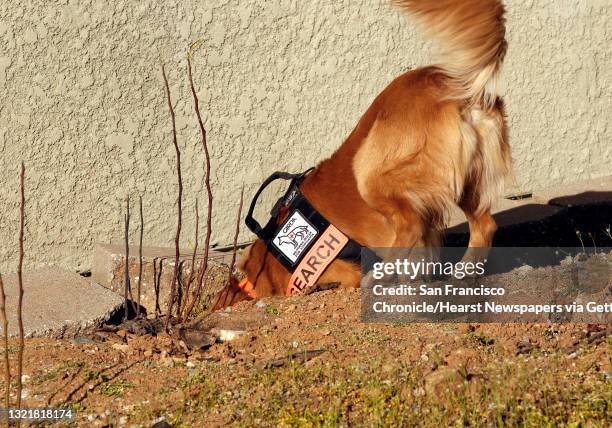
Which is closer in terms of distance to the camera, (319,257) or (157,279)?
(319,257)

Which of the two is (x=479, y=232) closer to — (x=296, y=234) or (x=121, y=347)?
(x=296, y=234)

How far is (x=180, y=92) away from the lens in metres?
5.19

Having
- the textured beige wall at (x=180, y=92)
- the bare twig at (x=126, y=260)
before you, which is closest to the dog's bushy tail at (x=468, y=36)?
the textured beige wall at (x=180, y=92)

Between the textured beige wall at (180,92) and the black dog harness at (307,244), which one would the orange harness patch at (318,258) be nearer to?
the black dog harness at (307,244)

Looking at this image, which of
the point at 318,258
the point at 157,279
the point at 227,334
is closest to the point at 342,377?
the point at 227,334

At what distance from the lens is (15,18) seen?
4797 millimetres

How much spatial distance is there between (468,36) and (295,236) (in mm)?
1352

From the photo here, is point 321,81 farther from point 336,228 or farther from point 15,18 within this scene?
point 15,18

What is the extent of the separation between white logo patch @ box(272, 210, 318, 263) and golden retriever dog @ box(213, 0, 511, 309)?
0.36ft

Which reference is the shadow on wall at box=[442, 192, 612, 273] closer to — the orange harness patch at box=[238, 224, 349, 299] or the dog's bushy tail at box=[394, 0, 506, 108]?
the orange harness patch at box=[238, 224, 349, 299]

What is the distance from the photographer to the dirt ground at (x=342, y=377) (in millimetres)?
2947

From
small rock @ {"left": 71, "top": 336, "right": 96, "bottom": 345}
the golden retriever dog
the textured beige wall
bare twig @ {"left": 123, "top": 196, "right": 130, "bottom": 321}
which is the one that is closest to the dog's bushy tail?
the golden retriever dog

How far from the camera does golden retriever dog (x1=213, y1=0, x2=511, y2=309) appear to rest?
4039 millimetres

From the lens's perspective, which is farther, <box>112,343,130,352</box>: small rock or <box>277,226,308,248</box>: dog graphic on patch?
<box>277,226,308,248</box>: dog graphic on patch
